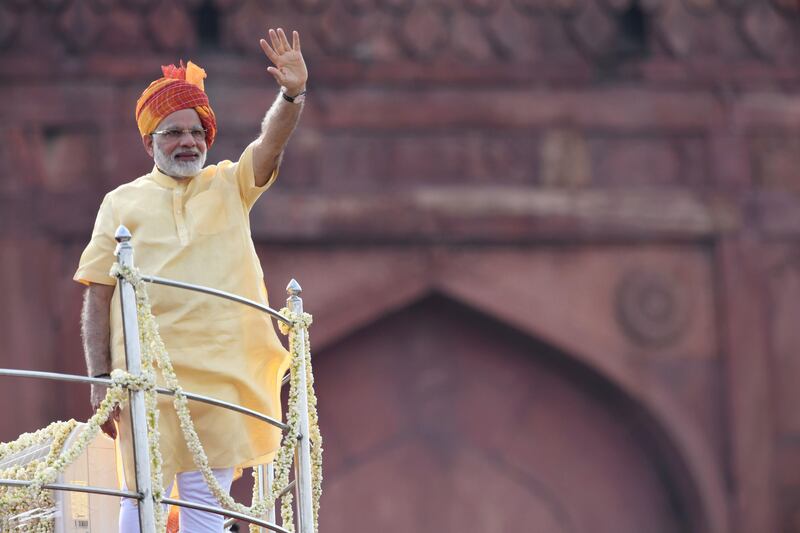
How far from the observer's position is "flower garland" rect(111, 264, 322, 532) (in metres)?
5.17

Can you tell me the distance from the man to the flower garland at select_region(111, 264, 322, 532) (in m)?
0.06

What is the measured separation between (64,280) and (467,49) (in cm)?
223

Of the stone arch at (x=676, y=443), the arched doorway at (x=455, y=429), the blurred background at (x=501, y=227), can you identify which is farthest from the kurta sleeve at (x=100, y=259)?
the stone arch at (x=676, y=443)

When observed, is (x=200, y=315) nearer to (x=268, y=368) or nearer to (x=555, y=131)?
(x=268, y=368)

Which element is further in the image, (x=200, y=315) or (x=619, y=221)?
(x=619, y=221)

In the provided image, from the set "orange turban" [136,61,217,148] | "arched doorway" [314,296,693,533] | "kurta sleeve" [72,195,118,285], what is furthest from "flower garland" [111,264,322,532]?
"arched doorway" [314,296,693,533]

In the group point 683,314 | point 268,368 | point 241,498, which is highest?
point 683,314

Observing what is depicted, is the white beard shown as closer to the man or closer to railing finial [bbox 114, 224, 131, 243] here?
the man

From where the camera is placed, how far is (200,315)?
5.50m

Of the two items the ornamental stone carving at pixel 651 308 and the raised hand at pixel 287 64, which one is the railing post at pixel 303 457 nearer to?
the raised hand at pixel 287 64

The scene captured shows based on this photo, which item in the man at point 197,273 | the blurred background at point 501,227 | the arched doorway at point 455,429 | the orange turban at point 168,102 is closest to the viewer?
the man at point 197,273

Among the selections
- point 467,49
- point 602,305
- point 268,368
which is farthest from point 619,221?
point 268,368

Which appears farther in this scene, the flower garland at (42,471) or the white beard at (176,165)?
the white beard at (176,165)

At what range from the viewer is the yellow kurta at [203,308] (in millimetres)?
5480
